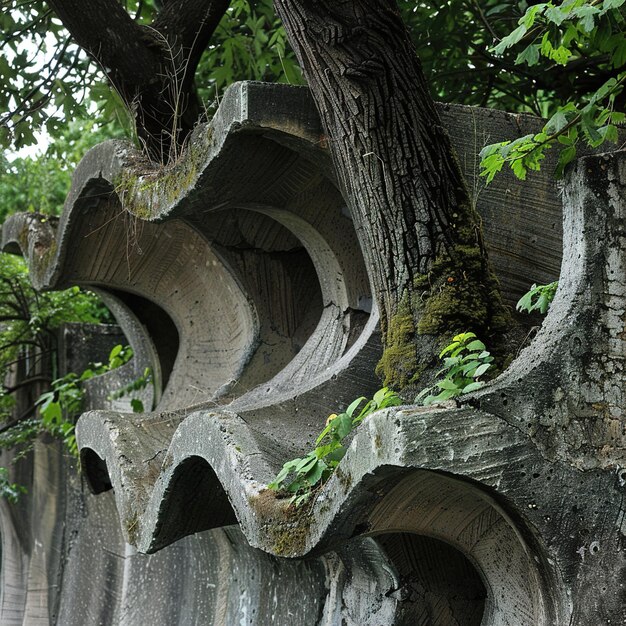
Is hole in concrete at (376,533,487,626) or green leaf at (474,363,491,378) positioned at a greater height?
green leaf at (474,363,491,378)

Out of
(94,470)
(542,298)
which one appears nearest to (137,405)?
(94,470)

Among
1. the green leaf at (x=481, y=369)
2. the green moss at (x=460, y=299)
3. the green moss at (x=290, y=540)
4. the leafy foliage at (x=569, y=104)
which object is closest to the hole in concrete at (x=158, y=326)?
the green moss at (x=460, y=299)

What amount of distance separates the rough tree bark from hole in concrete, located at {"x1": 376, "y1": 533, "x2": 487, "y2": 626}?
244 cm

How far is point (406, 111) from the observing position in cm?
377

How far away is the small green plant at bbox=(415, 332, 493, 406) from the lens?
3.13 m

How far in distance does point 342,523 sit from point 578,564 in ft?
2.17

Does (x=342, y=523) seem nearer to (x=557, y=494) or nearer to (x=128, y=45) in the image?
(x=557, y=494)

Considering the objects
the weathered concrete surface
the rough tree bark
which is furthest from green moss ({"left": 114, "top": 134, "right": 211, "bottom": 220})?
the rough tree bark

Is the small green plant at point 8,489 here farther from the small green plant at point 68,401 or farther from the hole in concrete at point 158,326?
the hole in concrete at point 158,326

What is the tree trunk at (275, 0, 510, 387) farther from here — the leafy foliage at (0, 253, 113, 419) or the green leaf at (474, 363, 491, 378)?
the leafy foliage at (0, 253, 113, 419)

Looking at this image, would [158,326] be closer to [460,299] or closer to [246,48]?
[246,48]

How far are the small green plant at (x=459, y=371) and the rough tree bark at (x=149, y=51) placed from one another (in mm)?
2482

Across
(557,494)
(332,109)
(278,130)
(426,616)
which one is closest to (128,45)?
(278,130)

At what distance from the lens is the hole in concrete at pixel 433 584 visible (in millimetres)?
3959
